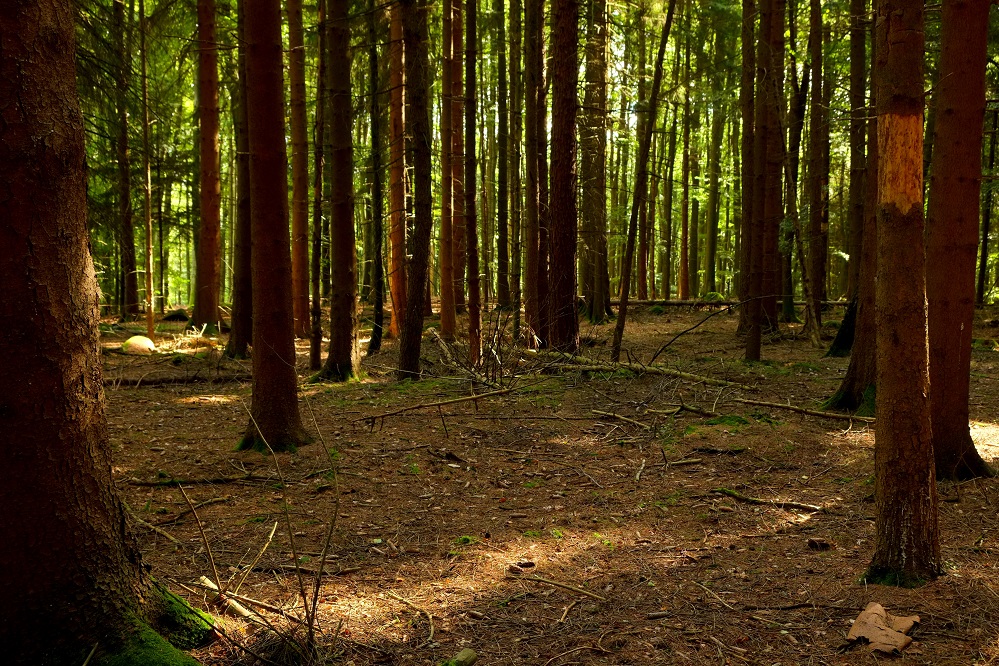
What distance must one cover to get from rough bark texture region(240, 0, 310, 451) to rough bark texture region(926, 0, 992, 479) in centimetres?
578

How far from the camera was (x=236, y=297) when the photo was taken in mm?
13047

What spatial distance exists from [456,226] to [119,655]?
14.9m

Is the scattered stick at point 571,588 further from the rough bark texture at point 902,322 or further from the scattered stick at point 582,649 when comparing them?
the rough bark texture at point 902,322

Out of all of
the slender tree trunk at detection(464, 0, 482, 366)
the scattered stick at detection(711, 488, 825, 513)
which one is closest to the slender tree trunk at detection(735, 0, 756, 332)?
the slender tree trunk at detection(464, 0, 482, 366)

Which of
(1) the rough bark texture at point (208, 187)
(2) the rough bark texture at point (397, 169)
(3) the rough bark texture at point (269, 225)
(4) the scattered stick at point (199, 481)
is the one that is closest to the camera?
(4) the scattered stick at point (199, 481)

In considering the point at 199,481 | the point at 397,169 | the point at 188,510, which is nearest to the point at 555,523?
the point at 188,510

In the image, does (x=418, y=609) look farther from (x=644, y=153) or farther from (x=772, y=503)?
(x=644, y=153)

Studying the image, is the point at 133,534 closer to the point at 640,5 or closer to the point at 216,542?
the point at 216,542

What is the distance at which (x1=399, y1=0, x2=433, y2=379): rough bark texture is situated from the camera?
10.3 m

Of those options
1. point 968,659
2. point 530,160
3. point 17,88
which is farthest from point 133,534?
point 530,160

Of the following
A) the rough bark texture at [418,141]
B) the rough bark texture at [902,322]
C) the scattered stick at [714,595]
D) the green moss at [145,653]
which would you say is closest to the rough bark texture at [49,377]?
the green moss at [145,653]

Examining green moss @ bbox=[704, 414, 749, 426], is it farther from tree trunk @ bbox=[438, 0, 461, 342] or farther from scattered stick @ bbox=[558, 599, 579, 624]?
tree trunk @ bbox=[438, 0, 461, 342]

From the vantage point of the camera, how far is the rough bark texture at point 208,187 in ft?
50.3

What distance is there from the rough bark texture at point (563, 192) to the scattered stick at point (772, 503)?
256 inches
